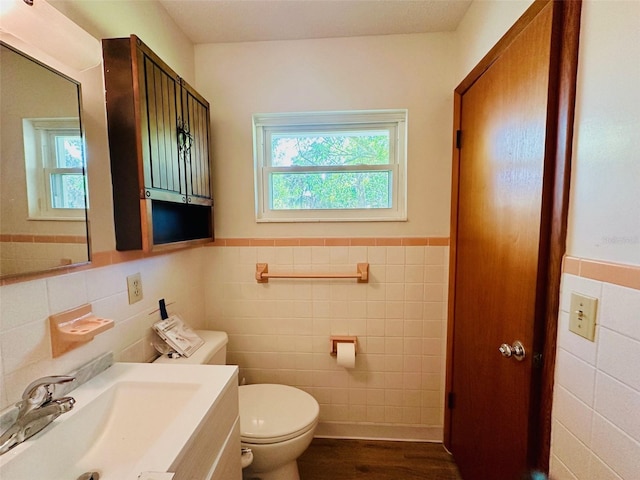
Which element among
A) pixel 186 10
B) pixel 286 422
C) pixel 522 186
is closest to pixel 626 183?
pixel 522 186

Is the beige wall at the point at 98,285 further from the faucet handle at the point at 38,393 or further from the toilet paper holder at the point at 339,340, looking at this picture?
the toilet paper holder at the point at 339,340

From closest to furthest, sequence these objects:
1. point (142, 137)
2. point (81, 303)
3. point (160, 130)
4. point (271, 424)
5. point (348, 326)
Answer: point (81, 303) < point (142, 137) < point (160, 130) < point (271, 424) < point (348, 326)

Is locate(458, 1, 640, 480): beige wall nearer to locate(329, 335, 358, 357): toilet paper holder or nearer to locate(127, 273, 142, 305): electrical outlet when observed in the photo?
locate(329, 335, 358, 357): toilet paper holder

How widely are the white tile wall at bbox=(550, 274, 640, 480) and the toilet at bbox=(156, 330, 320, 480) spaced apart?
0.93 metres

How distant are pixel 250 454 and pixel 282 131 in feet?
5.62

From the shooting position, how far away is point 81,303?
88cm

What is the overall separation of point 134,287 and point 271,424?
2.83 feet

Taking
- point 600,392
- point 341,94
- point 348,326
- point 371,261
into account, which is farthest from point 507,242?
point 341,94

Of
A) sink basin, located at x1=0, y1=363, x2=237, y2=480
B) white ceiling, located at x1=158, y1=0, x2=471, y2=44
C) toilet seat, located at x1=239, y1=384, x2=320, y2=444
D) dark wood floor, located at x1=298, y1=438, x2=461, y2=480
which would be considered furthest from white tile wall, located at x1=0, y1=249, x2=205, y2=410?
white ceiling, located at x1=158, y1=0, x2=471, y2=44

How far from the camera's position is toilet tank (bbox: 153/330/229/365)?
3.91 feet

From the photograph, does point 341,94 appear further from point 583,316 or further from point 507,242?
point 583,316

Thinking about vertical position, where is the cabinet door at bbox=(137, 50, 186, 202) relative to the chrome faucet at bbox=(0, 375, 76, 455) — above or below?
above

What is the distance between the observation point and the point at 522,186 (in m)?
0.93

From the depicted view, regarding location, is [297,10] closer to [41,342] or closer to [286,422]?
[41,342]
